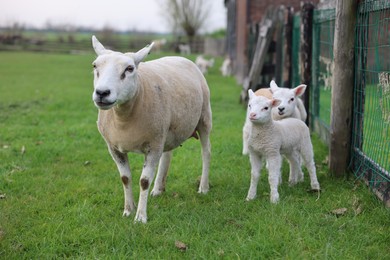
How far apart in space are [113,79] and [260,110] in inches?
63.5

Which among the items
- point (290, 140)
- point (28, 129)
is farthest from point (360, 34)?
point (28, 129)

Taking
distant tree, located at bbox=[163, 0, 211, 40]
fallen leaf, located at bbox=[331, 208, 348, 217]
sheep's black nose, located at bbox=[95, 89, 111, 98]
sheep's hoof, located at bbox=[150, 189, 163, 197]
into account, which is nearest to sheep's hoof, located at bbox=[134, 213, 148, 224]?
sheep's hoof, located at bbox=[150, 189, 163, 197]

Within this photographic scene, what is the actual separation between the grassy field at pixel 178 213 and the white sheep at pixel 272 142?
0.23m

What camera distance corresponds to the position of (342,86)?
18.3 ft

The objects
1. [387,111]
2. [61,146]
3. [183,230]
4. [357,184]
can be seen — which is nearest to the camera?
[183,230]

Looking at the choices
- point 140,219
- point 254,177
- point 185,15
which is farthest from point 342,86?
point 185,15

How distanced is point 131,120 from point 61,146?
361cm

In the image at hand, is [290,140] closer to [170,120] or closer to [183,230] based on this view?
[170,120]

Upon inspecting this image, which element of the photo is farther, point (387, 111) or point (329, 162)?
point (329, 162)

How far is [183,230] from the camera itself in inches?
163

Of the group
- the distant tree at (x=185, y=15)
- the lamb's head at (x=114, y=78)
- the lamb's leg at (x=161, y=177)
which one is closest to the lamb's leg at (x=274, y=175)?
the lamb's leg at (x=161, y=177)

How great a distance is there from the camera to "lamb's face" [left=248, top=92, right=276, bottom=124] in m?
4.79

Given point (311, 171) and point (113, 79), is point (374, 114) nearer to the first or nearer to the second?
point (311, 171)

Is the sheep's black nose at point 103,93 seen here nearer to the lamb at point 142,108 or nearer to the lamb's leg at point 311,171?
the lamb at point 142,108
